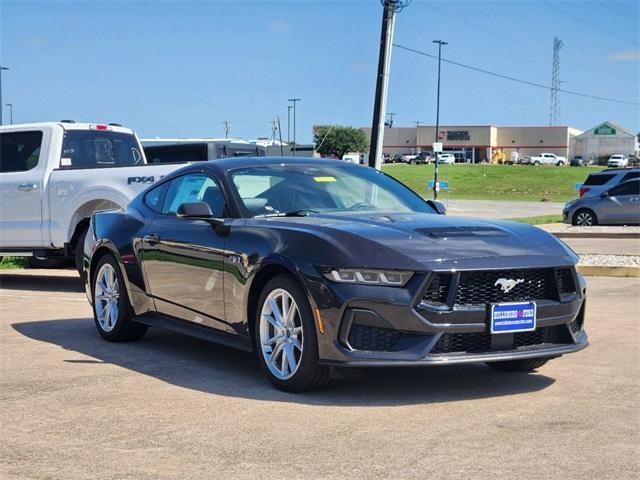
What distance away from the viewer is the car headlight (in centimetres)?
552

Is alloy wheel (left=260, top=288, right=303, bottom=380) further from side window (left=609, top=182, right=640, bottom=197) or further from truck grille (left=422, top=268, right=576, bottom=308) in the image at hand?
side window (left=609, top=182, right=640, bottom=197)

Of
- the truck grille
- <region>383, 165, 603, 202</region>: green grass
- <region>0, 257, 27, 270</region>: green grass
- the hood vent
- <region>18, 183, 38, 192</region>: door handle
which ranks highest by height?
the hood vent

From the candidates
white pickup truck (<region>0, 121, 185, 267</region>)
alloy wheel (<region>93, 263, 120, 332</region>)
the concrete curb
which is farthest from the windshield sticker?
the concrete curb

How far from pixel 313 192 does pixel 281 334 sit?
142cm

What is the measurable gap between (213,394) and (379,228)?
149 centimetres

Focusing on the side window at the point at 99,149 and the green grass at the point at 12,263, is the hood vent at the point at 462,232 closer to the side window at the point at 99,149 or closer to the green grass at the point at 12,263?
the side window at the point at 99,149

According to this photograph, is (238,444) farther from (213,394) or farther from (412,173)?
(412,173)

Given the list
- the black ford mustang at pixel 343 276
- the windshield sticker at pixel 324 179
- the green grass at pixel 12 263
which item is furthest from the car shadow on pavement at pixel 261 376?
the green grass at pixel 12 263

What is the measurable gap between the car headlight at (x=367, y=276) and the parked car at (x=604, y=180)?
21.6 m

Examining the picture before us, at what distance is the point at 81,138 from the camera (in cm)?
1305

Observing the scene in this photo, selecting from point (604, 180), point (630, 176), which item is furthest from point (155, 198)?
point (604, 180)

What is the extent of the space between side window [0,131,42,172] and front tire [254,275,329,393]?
7.49m

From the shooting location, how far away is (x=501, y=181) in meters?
76.9

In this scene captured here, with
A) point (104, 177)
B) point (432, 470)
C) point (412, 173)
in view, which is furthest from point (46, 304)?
point (412, 173)
